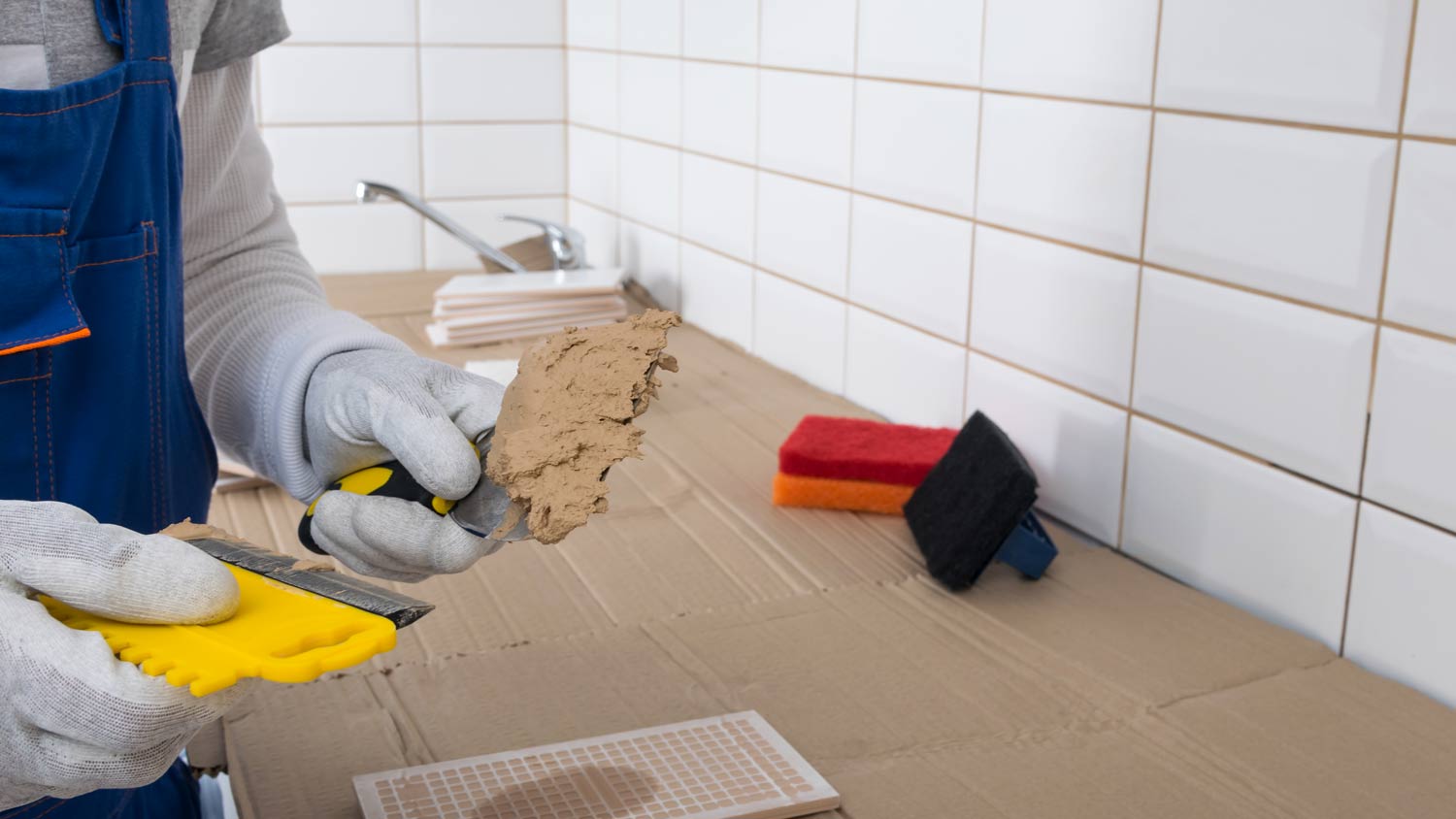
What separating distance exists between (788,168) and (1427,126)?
0.99 m

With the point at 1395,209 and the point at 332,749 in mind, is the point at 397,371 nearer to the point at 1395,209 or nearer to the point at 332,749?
the point at 332,749

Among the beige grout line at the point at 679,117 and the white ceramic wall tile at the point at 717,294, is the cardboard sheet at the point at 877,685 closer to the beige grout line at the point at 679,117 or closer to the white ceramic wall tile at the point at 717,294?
the white ceramic wall tile at the point at 717,294

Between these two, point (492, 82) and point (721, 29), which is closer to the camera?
point (721, 29)

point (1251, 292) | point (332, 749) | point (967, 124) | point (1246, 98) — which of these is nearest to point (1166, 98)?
point (1246, 98)

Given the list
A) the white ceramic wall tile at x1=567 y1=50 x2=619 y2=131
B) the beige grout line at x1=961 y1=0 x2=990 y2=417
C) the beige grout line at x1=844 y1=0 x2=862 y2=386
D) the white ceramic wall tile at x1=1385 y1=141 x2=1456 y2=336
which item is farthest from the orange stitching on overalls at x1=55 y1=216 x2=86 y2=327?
the white ceramic wall tile at x1=567 y1=50 x2=619 y2=131

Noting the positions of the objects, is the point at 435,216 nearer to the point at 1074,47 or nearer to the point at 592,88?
the point at 592,88

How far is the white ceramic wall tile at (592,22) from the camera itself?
7.66 feet

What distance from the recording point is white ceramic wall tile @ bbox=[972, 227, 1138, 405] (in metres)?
1.22

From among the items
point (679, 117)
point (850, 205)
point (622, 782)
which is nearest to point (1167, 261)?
point (850, 205)

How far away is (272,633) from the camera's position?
514 mm

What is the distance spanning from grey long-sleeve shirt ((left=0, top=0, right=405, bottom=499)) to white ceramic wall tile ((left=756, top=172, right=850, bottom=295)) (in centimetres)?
91

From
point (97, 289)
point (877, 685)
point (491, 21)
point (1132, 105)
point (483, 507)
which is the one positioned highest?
point (491, 21)

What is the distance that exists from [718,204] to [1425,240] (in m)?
1.21

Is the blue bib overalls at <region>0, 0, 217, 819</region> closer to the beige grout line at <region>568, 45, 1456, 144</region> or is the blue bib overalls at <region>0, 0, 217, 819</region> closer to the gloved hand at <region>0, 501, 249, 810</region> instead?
the gloved hand at <region>0, 501, 249, 810</region>
